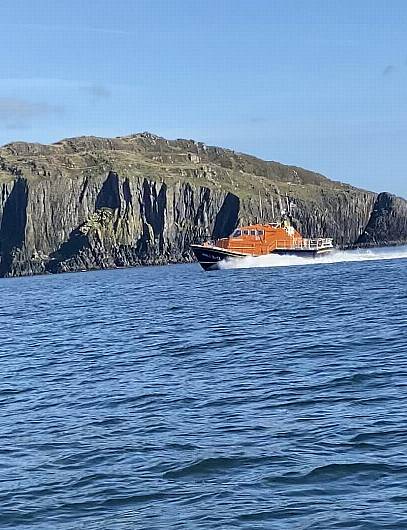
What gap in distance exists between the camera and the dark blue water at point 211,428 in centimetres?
1297

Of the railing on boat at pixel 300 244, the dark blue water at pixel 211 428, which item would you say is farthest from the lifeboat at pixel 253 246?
the dark blue water at pixel 211 428

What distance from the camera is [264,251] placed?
10531 cm

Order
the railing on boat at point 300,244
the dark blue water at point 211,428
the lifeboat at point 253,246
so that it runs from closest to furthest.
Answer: the dark blue water at point 211,428
the lifeboat at point 253,246
the railing on boat at point 300,244

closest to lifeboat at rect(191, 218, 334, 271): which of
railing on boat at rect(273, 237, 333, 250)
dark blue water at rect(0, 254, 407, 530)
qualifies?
railing on boat at rect(273, 237, 333, 250)

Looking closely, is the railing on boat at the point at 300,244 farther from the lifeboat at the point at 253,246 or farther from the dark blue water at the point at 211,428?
the dark blue water at the point at 211,428

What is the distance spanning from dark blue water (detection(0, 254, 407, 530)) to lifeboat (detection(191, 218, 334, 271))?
67.0 metres

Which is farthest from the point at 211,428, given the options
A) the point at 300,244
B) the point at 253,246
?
the point at 300,244

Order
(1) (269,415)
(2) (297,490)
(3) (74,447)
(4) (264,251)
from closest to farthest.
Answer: (2) (297,490) → (3) (74,447) → (1) (269,415) → (4) (264,251)

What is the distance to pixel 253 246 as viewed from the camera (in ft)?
346

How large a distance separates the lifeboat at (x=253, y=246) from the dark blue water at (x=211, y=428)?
6699 centimetres

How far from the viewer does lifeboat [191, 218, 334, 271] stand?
4055 inches

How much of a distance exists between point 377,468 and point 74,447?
5.66 meters

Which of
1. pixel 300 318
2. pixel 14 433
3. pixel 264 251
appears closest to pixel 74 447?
pixel 14 433

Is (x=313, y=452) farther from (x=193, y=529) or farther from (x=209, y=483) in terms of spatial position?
(x=193, y=529)
